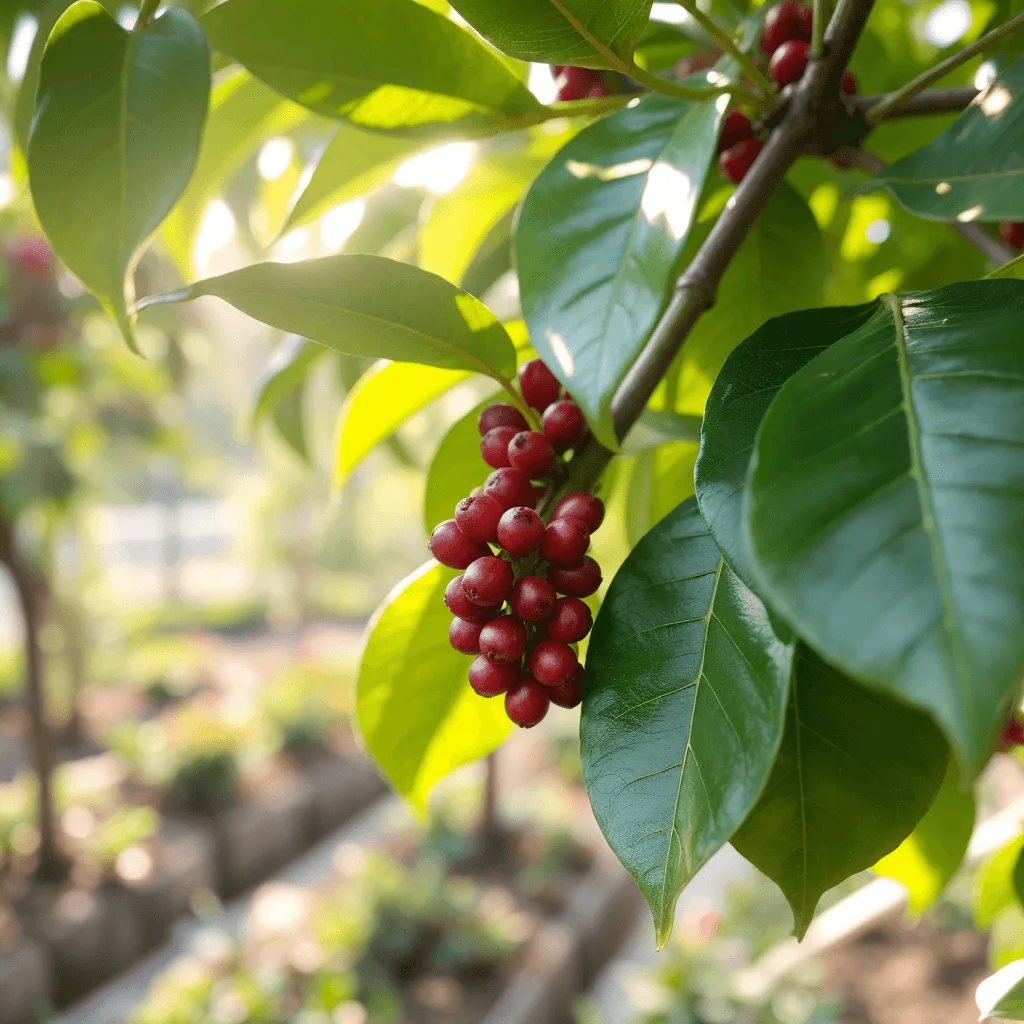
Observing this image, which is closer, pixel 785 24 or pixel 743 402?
pixel 743 402

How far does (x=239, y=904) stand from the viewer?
9.31ft

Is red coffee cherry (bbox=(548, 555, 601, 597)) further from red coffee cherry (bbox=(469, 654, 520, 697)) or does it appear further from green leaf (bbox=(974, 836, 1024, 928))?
green leaf (bbox=(974, 836, 1024, 928))

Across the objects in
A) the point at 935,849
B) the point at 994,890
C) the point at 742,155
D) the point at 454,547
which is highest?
the point at 742,155

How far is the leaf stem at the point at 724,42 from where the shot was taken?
0.95ft

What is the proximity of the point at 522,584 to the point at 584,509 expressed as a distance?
3 cm

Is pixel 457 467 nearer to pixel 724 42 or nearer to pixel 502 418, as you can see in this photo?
pixel 502 418

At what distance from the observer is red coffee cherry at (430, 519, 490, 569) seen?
0.30m

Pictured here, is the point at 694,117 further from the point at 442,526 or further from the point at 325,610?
the point at 325,610

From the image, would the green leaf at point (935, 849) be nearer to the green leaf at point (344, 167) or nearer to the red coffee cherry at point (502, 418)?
A: the red coffee cherry at point (502, 418)

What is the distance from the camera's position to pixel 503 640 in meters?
0.28

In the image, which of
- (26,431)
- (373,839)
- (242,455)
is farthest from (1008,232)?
(242,455)

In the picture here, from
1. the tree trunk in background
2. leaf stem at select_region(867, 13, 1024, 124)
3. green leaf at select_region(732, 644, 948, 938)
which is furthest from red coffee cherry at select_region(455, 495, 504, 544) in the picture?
the tree trunk in background

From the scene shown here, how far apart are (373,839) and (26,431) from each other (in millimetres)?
1821

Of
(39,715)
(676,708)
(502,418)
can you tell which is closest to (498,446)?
(502,418)
